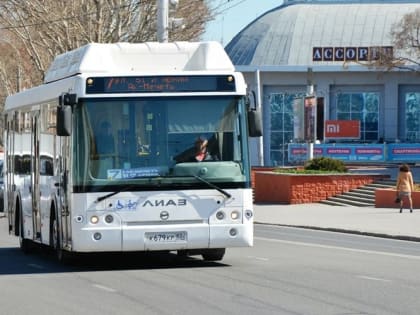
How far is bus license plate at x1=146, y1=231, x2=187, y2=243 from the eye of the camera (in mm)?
17750

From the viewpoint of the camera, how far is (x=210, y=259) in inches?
774

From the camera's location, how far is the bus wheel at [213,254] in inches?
753

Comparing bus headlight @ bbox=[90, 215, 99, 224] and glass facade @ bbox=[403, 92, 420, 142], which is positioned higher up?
glass facade @ bbox=[403, 92, 420, 142]

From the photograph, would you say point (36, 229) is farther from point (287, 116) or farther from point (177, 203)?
point (287, 116)

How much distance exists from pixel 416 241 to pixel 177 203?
10863 millimetres

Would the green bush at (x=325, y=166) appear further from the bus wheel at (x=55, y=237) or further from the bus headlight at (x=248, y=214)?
the bus headlight at (x=248, y=214)

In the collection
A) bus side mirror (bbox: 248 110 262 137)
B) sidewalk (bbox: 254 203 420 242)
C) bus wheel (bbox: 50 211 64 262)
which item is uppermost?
bus side mirror (bbox: 248 110 262 137)

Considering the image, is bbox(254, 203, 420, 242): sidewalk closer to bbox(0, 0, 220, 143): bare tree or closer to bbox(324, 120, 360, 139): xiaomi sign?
bbox(0, 0, 220, 143): bare tree

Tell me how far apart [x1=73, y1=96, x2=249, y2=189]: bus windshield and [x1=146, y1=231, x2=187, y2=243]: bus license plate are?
2.53 ft

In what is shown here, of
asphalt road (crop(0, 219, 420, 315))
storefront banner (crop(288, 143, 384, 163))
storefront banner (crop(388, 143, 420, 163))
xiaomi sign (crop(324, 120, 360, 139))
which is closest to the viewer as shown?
asphalt road (crop(0, 219, 420, 315))

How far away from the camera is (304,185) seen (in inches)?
1794

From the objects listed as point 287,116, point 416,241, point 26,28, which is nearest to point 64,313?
point 416,241

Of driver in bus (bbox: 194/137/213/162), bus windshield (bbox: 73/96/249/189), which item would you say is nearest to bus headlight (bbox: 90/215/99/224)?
bus windshield (bbox: 73/96/249/189)

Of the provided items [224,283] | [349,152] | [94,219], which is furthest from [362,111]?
[224,283]
